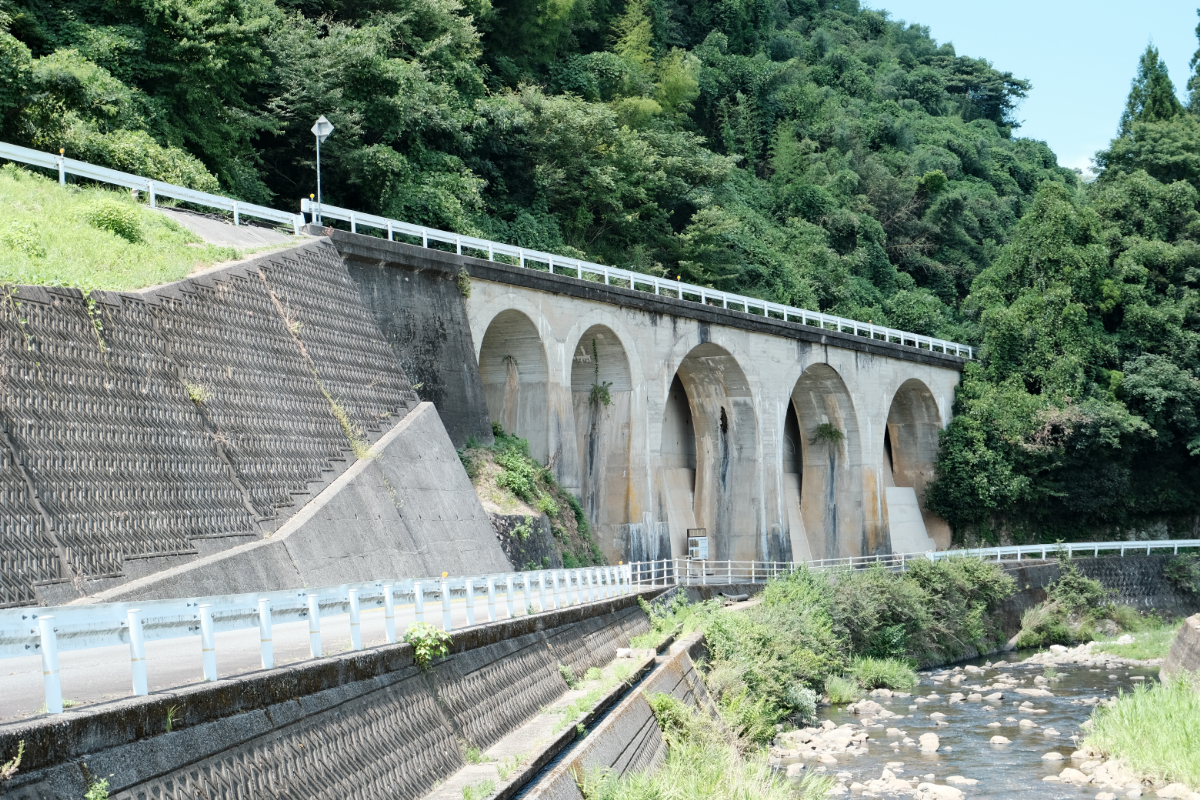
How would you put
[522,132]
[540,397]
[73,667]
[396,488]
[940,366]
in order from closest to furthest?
[73,667]
[396,488]
[540,397]
[522,132]
[940,366]

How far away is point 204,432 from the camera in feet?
52.3

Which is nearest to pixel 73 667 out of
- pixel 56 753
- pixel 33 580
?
pixel 56 753

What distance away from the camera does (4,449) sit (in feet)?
40.7

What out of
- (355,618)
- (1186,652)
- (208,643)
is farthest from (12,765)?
(1186,652)

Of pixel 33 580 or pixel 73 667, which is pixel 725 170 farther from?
pixel 73 667

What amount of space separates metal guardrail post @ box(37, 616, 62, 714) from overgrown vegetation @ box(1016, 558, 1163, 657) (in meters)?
36.1

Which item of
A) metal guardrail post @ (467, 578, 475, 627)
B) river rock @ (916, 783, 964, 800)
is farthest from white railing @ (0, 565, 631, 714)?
river rock @ (916, 783, 964, 800)

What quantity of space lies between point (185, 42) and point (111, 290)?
13.3 m

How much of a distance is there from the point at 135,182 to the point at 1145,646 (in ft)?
97.8

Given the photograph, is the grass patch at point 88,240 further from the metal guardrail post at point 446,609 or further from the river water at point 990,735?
the river water at point 990,735

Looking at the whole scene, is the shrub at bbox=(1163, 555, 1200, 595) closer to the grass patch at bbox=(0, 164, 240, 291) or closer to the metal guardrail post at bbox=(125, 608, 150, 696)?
the grass patch at bbox=(0, 164, 240, 291)

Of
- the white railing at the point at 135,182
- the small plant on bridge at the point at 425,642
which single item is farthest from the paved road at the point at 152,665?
the white railing at the point at 135,182

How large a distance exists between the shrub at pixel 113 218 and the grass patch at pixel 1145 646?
92.2ft

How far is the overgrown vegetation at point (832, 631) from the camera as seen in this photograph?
22.0 metres
